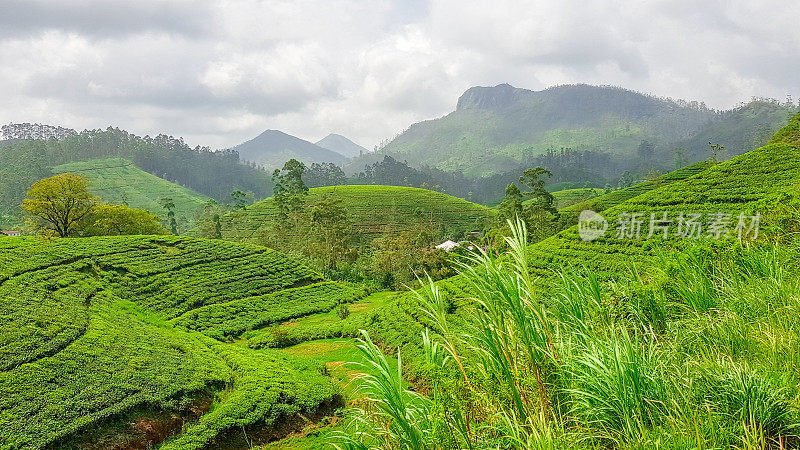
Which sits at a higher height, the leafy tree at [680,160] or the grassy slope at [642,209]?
the leafy tree at [680,160]

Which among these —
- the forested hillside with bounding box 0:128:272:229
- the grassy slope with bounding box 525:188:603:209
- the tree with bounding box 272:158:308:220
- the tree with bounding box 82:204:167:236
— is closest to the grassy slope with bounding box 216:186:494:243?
the tree with bounding box 272:158:308:220

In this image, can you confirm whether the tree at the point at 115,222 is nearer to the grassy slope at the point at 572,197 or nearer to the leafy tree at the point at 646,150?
the grassy slope at the point at 572,197

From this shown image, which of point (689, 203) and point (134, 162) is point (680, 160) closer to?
point (689, 203)

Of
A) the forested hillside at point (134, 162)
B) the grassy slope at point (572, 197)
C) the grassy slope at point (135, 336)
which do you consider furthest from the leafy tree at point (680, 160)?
the forested hillside at point (134, 162)

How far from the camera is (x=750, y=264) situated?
619 cm

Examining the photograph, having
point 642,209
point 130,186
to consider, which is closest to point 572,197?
point 642,209

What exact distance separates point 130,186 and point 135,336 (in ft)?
297

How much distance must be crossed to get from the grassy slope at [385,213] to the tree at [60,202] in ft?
60.4

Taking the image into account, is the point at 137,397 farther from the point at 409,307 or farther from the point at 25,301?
the point at 409,307

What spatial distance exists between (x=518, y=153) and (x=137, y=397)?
640 feet

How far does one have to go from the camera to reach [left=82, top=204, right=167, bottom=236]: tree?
34938 millimetres

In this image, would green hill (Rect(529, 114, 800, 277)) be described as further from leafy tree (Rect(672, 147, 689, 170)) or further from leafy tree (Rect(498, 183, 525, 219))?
leafy tree (Rect(672, 147, 689, 170))

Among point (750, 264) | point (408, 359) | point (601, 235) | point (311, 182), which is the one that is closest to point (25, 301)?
point (408, 359)

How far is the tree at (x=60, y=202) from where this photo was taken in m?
30.8
